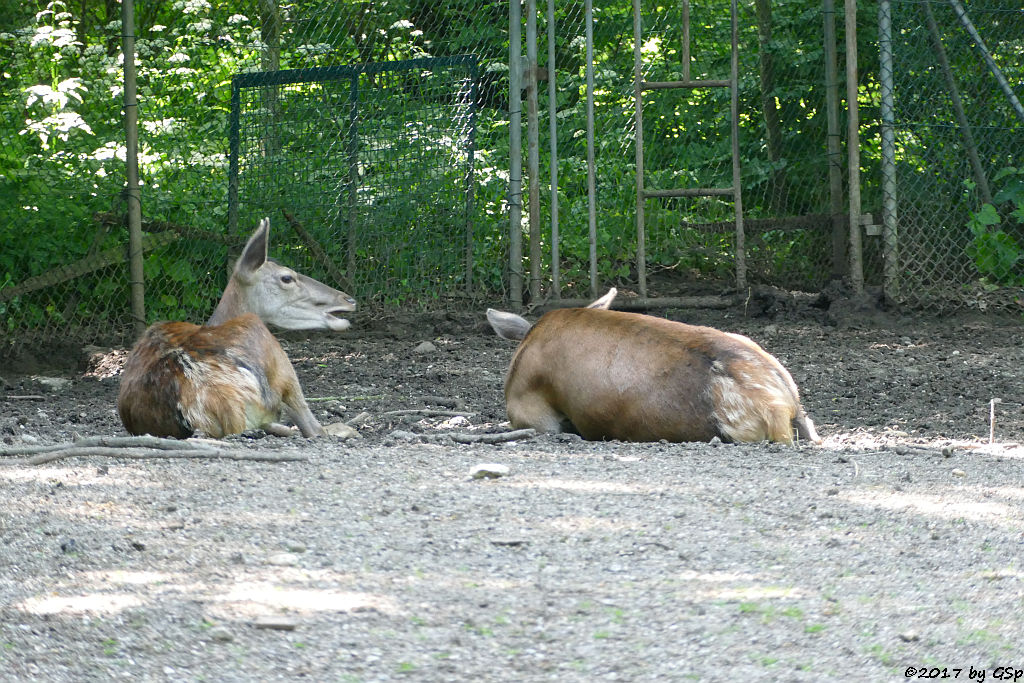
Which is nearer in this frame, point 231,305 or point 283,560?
point 283,560

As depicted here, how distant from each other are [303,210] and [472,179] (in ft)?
4.71

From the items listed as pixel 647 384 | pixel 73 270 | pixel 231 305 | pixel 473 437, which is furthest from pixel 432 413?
pixel 73 270

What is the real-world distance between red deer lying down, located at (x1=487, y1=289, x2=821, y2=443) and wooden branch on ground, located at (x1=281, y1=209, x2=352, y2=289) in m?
4.12

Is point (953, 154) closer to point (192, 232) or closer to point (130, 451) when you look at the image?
point (192, 232)

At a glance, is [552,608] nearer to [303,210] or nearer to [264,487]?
[264,487]

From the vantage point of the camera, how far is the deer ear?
23.5 ft

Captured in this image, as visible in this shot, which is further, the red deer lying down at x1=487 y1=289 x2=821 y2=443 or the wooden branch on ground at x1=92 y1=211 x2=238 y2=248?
the wooden branch on ground at x1=92 y1=211 x2=238 y2=248

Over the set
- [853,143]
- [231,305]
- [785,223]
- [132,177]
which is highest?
[853,143]

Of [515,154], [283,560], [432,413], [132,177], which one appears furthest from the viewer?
[515,154]

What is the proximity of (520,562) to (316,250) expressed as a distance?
6957 millimetres

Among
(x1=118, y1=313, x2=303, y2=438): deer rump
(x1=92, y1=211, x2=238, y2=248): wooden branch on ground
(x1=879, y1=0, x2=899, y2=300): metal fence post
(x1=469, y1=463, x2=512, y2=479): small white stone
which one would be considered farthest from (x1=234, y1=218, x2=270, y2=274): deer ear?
(x1=879, y1=0, x2=899, y2=300): metal fence post

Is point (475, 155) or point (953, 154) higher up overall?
point (475, 155)

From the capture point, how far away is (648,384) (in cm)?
556

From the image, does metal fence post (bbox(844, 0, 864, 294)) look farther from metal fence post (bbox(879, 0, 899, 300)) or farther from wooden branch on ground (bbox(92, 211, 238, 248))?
wooden branch on ground (bbox(92, 211, 238, 248))
